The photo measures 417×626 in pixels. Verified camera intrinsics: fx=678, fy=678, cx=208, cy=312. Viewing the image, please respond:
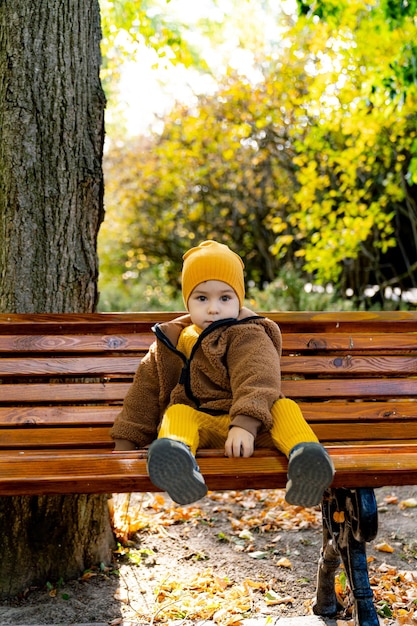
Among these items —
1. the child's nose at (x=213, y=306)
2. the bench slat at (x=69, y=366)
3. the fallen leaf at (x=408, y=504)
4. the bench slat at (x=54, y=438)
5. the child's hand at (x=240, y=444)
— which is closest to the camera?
the child's hand at (x=240, y=444)

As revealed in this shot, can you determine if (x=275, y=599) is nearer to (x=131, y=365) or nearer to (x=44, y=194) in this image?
(x=131, y=365)

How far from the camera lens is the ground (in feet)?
9.74

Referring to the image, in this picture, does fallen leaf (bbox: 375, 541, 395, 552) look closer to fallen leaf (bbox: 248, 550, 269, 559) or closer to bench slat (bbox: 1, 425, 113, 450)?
fallen leaf (bbox: 248, 550, 269, 559)

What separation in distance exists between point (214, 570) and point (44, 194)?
6.72ft

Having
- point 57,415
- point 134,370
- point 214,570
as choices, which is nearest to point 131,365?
point 134,370

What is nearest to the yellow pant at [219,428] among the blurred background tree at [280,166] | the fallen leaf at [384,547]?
the fallen leaf at [384,547]

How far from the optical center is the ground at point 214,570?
297 cm

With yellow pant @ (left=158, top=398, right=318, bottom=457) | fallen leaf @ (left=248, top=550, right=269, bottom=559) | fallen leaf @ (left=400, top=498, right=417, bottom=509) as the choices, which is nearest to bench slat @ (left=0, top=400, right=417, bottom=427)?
yellow pant @ (left=158, top=398, right=318, bottom=457)

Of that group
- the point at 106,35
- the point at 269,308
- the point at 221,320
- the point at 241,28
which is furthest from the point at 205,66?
the point at 221,320

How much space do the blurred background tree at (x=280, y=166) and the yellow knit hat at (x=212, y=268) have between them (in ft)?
9.63

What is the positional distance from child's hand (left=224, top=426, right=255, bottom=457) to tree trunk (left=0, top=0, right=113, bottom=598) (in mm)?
1291

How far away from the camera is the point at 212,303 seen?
103 inches

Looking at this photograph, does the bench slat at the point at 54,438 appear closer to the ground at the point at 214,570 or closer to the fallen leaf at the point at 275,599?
the ground at the point at 214,570

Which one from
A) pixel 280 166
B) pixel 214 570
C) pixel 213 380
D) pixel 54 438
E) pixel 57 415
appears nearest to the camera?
pixel 213 380
